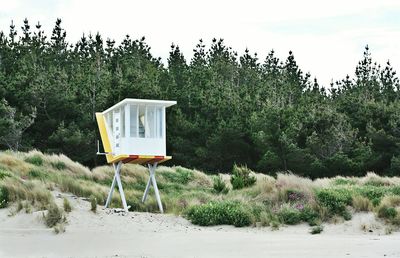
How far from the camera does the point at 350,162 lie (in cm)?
4622

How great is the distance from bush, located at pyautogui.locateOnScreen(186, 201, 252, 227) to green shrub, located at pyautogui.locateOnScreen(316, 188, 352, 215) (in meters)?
2.38

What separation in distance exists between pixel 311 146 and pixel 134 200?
23521 mm

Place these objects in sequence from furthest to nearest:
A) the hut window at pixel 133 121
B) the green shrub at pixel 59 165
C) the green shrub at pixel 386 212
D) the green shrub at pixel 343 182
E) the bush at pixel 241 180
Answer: the green shrub at pixel 59 165 < the green shrub at pixel 343 182 < the bush at pixel 241 180 < the hut window at pixel 133 121 < the green shrub at pixel 386 212

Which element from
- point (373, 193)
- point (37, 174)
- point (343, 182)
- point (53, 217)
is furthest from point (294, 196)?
point (37, 174)

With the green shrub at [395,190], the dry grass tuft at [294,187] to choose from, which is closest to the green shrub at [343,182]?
the green shrub at [395,190]

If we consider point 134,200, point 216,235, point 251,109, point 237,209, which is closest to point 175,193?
point 134,200

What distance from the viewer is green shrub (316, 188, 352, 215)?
21.6 meters

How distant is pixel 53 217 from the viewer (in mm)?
19422

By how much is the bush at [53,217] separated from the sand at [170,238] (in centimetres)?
19

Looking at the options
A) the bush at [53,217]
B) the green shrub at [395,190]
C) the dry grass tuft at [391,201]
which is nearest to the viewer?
the bush at [53,217]

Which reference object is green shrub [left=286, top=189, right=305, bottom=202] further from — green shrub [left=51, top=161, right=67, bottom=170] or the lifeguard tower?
green shrub [left=51, top=161, right=67, bottom=170]

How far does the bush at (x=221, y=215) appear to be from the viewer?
2091 cm

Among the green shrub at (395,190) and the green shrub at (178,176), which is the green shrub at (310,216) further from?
the green shrub at (178,176)

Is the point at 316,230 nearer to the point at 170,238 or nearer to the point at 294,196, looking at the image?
the point at 294,196
